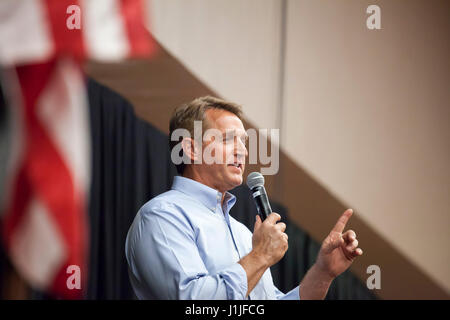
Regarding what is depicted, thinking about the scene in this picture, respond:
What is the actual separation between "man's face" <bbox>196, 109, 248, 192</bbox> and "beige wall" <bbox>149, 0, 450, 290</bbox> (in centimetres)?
94

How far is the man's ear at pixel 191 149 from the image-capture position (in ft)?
5.82

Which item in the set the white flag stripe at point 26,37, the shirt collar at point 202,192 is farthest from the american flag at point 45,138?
the shirt collar at point 202,192

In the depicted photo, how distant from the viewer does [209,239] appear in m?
1.60

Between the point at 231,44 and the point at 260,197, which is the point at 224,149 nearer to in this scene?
the point at 260,197

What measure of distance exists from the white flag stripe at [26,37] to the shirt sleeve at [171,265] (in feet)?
2.19

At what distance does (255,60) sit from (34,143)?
71.7 inches

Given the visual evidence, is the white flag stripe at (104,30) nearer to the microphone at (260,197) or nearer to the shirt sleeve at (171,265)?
the shirt sleeve at (171,265)

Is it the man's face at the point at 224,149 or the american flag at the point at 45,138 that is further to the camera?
the man's face at the point at 224,149

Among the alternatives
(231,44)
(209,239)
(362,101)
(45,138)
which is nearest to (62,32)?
(45,138)

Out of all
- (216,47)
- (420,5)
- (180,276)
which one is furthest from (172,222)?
(420,5)

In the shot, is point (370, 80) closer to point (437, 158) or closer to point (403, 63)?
point (403, 63)

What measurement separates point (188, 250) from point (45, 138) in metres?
0.63

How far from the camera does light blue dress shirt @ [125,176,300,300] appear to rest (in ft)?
4.72

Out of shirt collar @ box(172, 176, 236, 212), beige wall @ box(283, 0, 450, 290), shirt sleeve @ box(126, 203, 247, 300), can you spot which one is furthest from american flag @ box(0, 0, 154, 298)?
beige wall @ box(283, 0, 450, 290)
